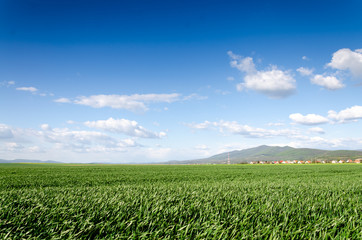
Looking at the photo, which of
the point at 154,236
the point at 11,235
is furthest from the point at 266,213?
the point at 11,235

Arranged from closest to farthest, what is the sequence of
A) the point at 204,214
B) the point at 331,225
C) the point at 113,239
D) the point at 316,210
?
the point at 113,239, the point at 331,225, the point at 204,214, the point at 316,210

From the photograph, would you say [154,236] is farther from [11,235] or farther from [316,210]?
[316,210]

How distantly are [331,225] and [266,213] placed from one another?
77 cm

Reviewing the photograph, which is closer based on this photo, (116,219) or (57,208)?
(116,219)

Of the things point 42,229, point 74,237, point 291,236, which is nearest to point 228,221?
point 291,236

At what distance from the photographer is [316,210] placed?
3.49 meters

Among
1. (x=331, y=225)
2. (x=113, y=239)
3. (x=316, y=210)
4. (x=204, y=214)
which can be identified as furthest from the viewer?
(x=316, y=210)

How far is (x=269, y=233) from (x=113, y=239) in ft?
5.39

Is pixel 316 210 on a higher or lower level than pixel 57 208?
lower

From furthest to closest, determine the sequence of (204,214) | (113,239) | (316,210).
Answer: (316,210) < (204,214) < (113,239)

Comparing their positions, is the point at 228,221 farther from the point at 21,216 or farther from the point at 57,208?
the point at 21,216

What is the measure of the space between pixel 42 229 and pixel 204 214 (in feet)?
6.51

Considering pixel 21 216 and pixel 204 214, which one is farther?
pixel 204 214

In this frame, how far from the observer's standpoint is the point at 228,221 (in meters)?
2.70
